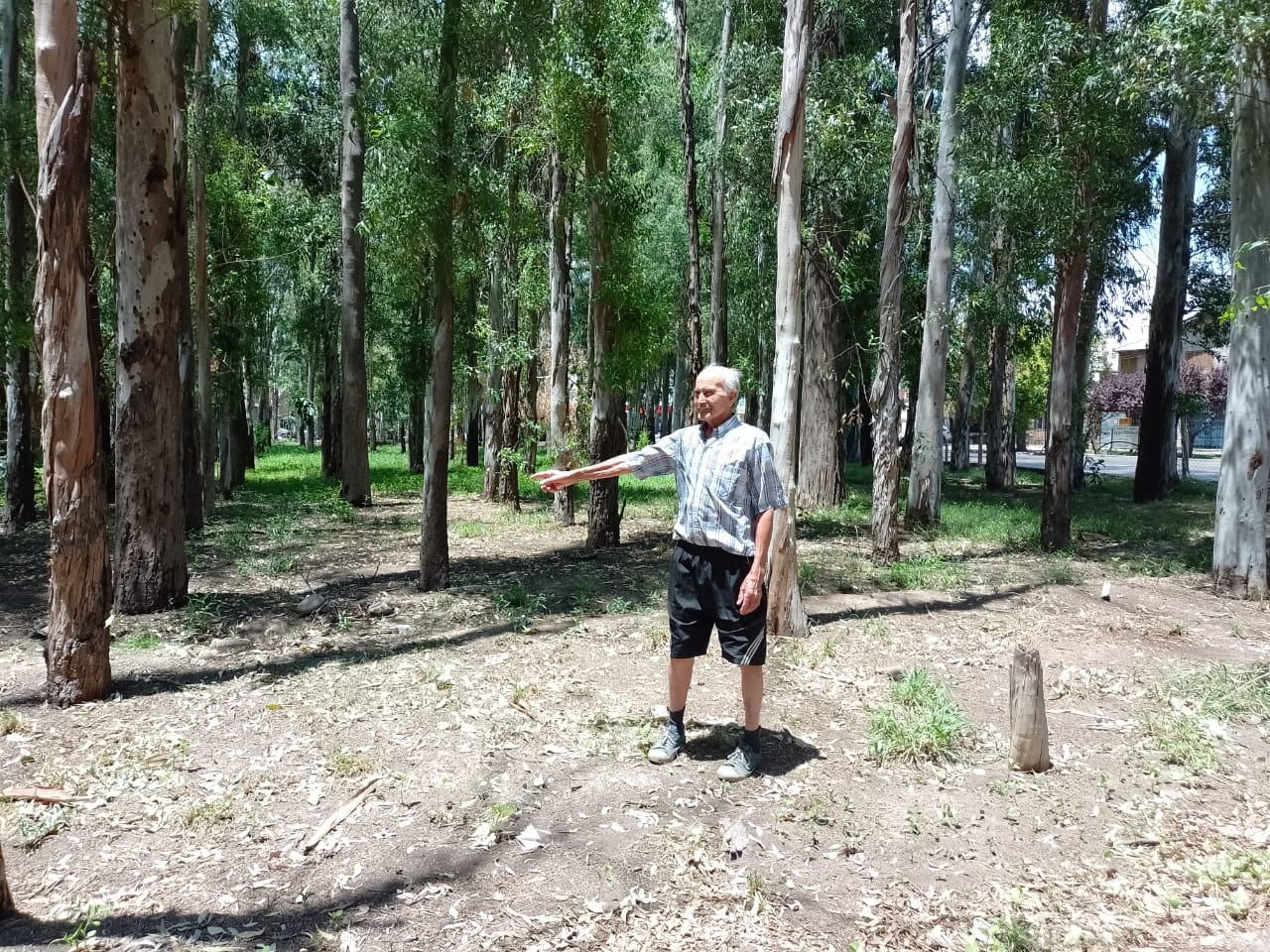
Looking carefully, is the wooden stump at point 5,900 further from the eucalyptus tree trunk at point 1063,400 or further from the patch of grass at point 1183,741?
the eucalyptus tree trunk at point 1063,400

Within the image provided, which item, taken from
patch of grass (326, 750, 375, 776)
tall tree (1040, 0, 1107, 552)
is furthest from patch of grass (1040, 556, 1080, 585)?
patch of grass (326, 750, 375, 776)

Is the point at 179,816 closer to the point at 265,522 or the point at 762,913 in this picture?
the point at 762,913

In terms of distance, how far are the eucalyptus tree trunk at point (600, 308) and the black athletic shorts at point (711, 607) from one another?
22.7 ft

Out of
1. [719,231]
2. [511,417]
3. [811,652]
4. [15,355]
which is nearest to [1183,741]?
[811,652]

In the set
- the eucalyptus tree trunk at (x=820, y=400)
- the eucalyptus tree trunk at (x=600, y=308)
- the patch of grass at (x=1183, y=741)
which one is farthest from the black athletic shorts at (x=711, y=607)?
the eucalyptus tree trunk at (x=820, y=400)

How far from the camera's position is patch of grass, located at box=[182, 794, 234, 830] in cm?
441

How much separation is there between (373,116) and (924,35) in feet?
49.3

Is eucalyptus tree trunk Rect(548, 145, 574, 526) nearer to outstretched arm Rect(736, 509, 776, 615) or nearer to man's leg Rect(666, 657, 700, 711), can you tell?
man's leg Rect(666, 657, 700, 711)

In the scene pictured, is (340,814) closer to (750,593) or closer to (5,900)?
(5,900)

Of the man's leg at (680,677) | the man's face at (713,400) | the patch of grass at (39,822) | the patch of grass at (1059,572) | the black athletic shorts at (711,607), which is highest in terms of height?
the man's face at (713,400)

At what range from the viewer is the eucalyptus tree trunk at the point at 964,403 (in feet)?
84.2

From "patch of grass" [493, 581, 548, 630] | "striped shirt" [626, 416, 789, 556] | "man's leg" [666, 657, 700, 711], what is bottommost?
"patch of grass" [493, 581, 548, 630]

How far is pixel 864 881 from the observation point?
3.99 meters

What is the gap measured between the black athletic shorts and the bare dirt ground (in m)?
0.79
